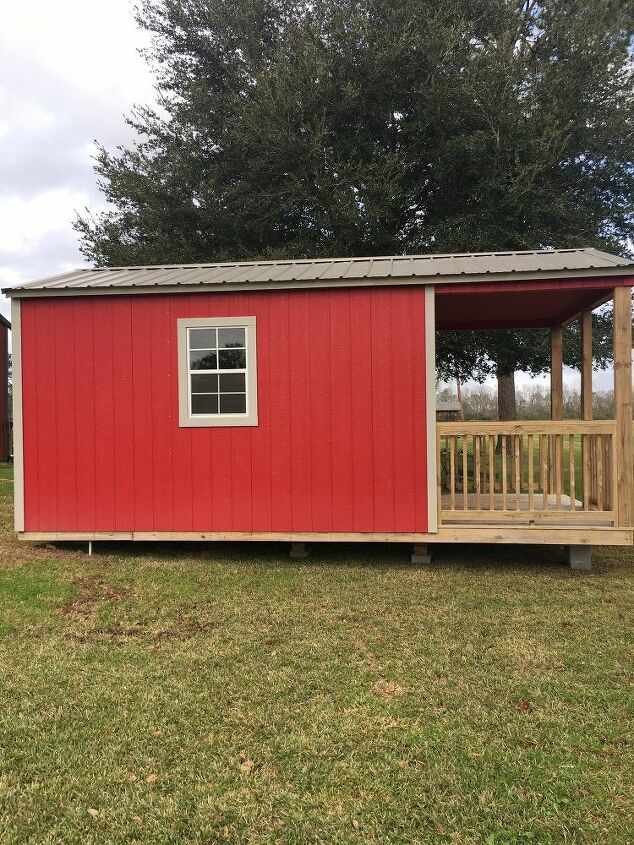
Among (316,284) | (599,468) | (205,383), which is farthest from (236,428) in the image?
(599,468)

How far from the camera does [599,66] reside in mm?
11492

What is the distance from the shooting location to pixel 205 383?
19.6ft

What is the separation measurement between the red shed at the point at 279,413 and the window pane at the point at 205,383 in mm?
10

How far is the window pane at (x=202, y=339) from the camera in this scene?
19.6ft

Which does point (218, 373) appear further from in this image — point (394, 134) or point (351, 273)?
point (394, 134)

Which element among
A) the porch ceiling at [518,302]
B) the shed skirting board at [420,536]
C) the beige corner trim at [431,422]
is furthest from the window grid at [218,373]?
the porch ceiling at [518,302]

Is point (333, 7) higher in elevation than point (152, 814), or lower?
higher

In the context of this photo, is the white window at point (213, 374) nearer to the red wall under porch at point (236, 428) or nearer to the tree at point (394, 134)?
the red wall under porch at point (236, 428)

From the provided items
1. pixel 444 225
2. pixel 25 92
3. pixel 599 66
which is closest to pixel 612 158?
pixel 599 66

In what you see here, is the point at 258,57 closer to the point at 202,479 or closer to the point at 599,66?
the point at 599,66

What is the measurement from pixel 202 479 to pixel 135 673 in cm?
279

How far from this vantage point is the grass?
6.97ft

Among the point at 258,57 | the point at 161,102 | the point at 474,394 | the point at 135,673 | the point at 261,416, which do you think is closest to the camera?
the point at 135,673

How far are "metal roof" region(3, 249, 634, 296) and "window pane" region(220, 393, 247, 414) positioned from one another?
111 centimetres
